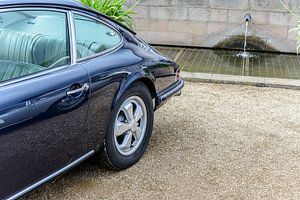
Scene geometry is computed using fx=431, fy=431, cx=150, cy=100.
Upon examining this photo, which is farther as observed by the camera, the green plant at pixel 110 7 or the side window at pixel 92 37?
the green plant at pixel 110 7

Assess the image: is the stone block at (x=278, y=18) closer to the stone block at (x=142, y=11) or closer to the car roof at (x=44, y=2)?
the stone block at (x=142, y=11)

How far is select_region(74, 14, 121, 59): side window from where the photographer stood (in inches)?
123

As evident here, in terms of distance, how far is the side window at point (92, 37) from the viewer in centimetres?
313

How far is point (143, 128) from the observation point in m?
3.88

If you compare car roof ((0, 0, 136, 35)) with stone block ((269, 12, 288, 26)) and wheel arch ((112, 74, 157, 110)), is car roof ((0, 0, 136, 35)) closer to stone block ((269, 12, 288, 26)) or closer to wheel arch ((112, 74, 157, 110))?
wheel arch ((112, 74, 157, 110))

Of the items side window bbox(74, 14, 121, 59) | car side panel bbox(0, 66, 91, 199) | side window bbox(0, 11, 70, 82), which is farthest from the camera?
side window bbox(74, 14, 121, 59)

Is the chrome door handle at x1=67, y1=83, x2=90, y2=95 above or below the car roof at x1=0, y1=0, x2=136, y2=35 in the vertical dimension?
below

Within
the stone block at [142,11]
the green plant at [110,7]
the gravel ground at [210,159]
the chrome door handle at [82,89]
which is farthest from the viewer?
the stone block at [142,11]

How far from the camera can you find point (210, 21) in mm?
8156

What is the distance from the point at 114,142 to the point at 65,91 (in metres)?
0.83

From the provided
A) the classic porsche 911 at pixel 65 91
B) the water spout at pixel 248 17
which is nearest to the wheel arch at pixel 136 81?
the classic porsche 911 at pixel 65 91

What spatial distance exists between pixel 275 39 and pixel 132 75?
17.1 feet

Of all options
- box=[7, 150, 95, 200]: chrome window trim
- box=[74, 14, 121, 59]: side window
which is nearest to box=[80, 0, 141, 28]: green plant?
box=[74, 14, 121, 59]: side window

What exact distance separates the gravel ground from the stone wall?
9.02 feet
